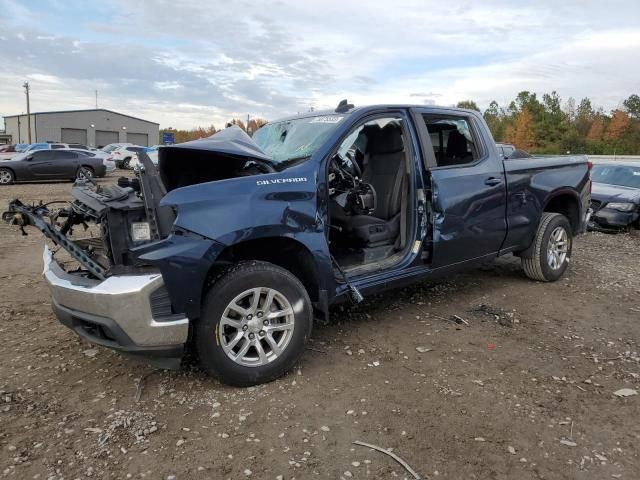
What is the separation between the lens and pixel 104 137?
6575 centimetres

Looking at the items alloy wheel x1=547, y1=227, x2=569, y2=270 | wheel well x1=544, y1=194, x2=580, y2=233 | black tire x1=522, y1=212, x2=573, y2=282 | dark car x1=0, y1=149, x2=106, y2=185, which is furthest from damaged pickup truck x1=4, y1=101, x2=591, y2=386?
dark car x1=0, y1=149, x2=106, y2=185

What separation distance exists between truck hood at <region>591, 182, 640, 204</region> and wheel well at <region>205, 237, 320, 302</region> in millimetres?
8910

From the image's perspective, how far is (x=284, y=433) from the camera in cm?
295

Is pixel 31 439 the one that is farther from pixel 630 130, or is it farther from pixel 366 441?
pixel 630 130

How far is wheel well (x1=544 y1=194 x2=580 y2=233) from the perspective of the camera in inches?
239

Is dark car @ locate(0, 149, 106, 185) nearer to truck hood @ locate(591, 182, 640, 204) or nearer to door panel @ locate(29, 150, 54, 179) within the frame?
door panel @ locate(29, 150, 54, 179)

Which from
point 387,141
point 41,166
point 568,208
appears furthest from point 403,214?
point 41,166

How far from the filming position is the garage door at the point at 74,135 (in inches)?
2459

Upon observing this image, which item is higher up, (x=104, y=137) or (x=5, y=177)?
(x=104, y=137)

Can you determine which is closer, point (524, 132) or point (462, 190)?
point (462, 190)

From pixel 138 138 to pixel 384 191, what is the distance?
70.9 m

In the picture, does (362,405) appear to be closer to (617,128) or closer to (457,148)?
(457,148)

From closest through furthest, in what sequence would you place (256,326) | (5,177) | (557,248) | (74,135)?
(256,326) → (557,248) → (5,177) → (74,135)

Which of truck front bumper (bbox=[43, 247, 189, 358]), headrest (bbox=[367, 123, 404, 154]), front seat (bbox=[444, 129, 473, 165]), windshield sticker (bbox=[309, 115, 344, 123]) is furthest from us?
front seat (bbox=[444, 129, 473, 165])
